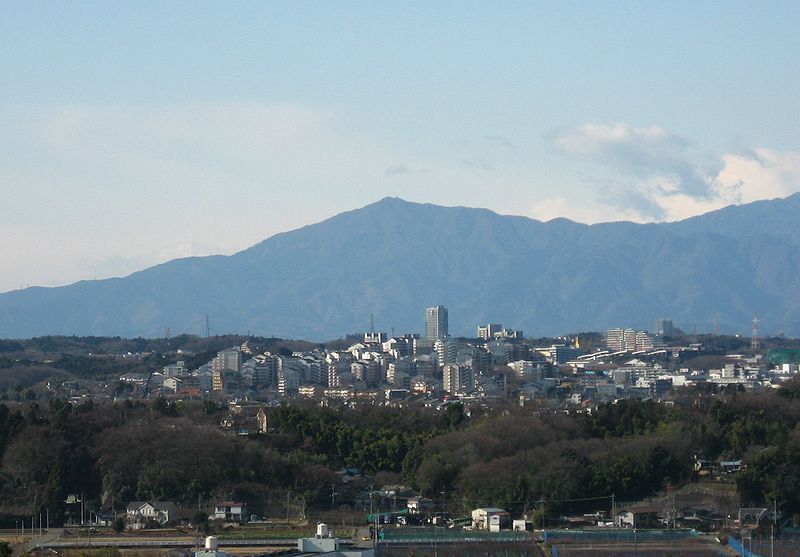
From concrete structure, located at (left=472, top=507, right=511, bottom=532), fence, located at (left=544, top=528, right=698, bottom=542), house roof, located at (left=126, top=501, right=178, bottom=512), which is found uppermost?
house roof, located at (left=126, top=501, right=178, bottom=512)

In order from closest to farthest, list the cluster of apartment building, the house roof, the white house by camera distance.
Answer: the white house
the house roof
the cluster of apartment building

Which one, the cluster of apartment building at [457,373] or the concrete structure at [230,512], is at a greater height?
the cluster of apartment building at [457,373]

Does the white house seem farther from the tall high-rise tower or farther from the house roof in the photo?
the tall high-rise tower

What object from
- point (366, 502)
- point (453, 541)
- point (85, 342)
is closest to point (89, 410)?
point (366, 502)

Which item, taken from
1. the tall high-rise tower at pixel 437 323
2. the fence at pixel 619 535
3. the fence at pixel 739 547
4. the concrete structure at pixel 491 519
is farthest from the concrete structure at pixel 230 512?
the tall high-rise tower at pixel 437 323

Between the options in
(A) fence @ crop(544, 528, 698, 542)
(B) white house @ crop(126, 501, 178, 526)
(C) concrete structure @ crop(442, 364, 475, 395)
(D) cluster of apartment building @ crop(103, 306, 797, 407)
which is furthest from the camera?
(C) concrete structure @ crop(442, 364, 475, 395)

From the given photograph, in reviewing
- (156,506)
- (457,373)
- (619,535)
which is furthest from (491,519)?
(457,373)

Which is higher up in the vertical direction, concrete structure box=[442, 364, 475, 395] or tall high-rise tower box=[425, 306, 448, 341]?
tall high-rise tower box=[425, 306, 448, 341]

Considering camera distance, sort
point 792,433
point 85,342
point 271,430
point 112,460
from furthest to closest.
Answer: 1. point 85,342
2. point 271,430
3. point 792,433
4. point 112,460

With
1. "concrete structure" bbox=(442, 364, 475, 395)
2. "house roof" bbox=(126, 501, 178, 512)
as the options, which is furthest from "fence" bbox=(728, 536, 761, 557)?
"concrete structure" bbox=(442, 364, 475, 395)

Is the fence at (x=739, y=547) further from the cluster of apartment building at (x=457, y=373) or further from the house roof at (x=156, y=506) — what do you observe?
the cluster of apartment building at (x=457, y=373)

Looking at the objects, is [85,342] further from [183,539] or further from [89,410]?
[183,539]
